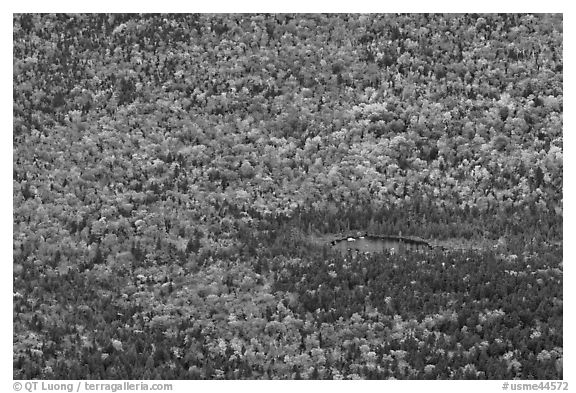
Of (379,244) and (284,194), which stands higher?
(284,194)

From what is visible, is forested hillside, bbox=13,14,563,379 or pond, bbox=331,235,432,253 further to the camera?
pond, bbox=331,235,432,253

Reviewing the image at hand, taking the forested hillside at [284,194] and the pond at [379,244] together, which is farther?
the pond at [379,244]

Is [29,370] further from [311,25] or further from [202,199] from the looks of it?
[311,25]

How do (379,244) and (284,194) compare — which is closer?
(379,244)
